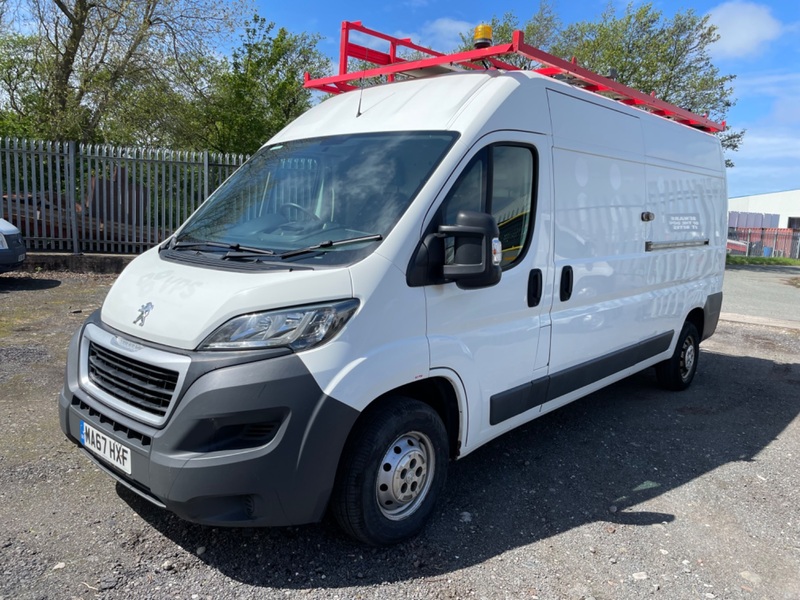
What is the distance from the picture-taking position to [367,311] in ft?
8.68

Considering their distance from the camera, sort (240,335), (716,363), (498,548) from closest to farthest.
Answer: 1. (240,335)
2. (498,548)
3. (716,363)

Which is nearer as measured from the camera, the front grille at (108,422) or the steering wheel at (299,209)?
the front grille at (108,422)

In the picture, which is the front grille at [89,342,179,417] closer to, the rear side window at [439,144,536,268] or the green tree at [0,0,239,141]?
the rear side window at [439,144,536,268]

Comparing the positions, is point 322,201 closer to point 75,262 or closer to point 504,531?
point 504,531

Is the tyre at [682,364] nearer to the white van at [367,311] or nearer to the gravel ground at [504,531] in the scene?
the gravel ground at [504,531]

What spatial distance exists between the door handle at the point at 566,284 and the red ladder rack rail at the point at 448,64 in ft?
4.33

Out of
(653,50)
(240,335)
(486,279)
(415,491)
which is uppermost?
(653,50)

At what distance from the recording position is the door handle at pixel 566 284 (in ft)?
12.6

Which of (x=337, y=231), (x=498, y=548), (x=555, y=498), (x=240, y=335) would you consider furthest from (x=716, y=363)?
(x=240, y=335)

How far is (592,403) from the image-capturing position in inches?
221

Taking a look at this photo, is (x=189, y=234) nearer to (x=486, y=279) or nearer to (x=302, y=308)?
(x=302, y=308)

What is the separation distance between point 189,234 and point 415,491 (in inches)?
78.5

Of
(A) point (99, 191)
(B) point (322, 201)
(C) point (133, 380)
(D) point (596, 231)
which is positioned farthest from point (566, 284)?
(A) point (99, 191)

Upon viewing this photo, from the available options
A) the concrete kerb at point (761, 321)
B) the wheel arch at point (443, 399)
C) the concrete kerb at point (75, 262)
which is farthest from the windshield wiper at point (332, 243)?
the concrete kerb at point (75, 262)
